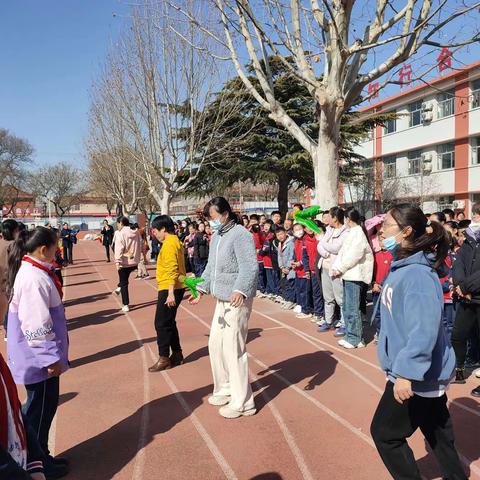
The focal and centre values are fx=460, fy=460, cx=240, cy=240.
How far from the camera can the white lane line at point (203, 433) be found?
3353mm

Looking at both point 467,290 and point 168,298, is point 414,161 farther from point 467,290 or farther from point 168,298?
point 168,298

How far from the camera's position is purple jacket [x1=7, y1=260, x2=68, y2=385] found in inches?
123

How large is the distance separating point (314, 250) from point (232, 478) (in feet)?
17.4

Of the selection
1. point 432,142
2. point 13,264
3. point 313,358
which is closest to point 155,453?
point 13,264

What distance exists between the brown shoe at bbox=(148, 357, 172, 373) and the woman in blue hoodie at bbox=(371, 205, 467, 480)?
3.41 metres

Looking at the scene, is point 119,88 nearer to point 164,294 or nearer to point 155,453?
point 164,294

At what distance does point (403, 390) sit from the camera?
7.96ft

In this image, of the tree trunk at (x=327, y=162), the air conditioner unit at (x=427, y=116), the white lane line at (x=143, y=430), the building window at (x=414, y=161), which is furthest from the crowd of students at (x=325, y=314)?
the building window at (x=414, y=161)

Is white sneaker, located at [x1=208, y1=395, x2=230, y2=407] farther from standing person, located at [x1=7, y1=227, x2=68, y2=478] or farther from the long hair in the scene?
the long hair

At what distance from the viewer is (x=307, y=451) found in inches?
141

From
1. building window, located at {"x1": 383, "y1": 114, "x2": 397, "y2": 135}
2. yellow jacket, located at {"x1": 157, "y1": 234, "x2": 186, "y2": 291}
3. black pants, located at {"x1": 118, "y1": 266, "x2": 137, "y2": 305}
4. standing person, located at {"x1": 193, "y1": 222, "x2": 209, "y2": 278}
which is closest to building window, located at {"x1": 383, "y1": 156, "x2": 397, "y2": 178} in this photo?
building window, located at {"x1": 383, "y1": 114, "x2": 397, "y2": 135}

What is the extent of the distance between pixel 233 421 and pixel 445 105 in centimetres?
3096

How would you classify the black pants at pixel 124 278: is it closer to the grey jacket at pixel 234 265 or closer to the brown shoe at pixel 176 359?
the brown shoe at pixel 176 359

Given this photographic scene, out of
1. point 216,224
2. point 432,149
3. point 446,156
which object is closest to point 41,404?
point 216,224
